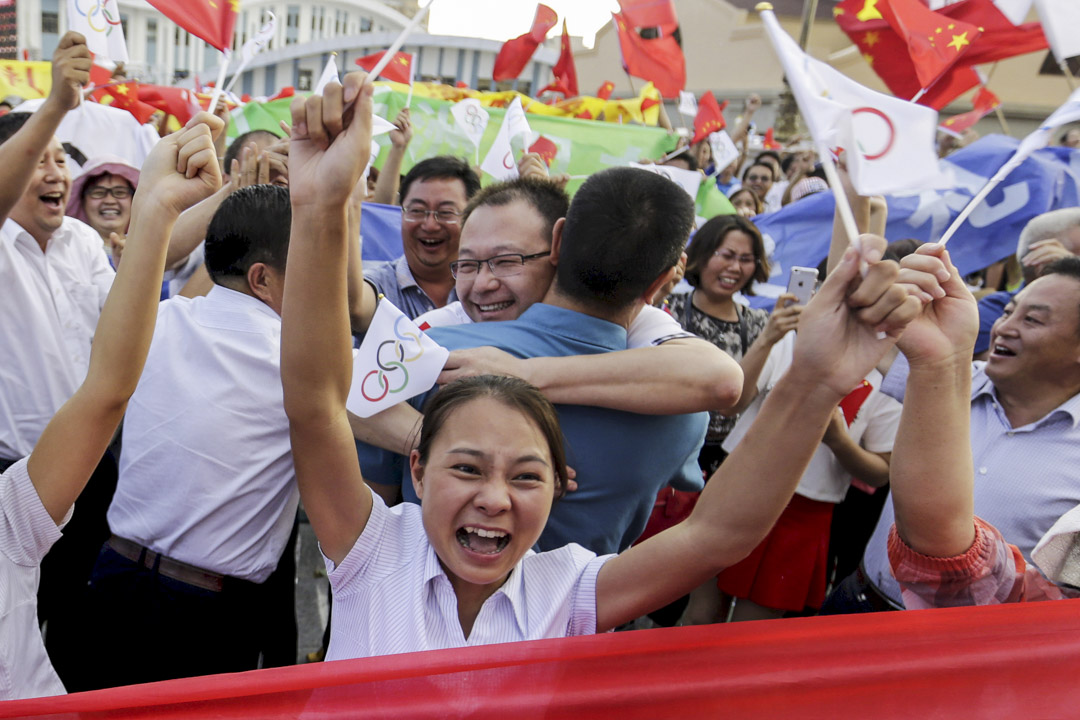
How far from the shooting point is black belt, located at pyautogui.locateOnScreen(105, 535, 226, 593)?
1980mm

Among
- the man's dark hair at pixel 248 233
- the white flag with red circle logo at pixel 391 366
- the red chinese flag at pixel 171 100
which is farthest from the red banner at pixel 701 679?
the red chinese flag at pixel 171 100

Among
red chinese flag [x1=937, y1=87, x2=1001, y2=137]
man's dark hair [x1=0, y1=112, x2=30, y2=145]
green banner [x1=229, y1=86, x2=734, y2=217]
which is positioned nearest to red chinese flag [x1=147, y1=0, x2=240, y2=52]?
man's dark hair [x1=0, y1=112, x2=30, y2=145]

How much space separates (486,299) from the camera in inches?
80.0

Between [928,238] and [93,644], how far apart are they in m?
4.74

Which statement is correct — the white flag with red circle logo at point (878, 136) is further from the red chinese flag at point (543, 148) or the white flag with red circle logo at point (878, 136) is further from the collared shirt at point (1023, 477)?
the red chinese flag at point (543, 148)

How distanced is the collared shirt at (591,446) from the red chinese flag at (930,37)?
1092mm

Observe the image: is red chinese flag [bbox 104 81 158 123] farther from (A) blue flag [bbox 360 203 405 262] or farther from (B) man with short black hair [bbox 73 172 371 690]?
(B) man with short black hair [bbox 73 172 371 690]

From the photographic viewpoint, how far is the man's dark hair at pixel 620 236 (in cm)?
171

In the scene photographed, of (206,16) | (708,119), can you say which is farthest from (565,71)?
(206,16)

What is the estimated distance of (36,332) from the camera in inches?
93.7

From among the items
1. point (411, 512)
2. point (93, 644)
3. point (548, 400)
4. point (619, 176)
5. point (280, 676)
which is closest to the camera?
point (280, 676)

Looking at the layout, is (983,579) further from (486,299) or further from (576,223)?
(486,299)

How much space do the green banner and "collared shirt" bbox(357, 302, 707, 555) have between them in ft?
16.7

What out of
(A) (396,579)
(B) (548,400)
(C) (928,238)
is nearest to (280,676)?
(A) (396,579)
